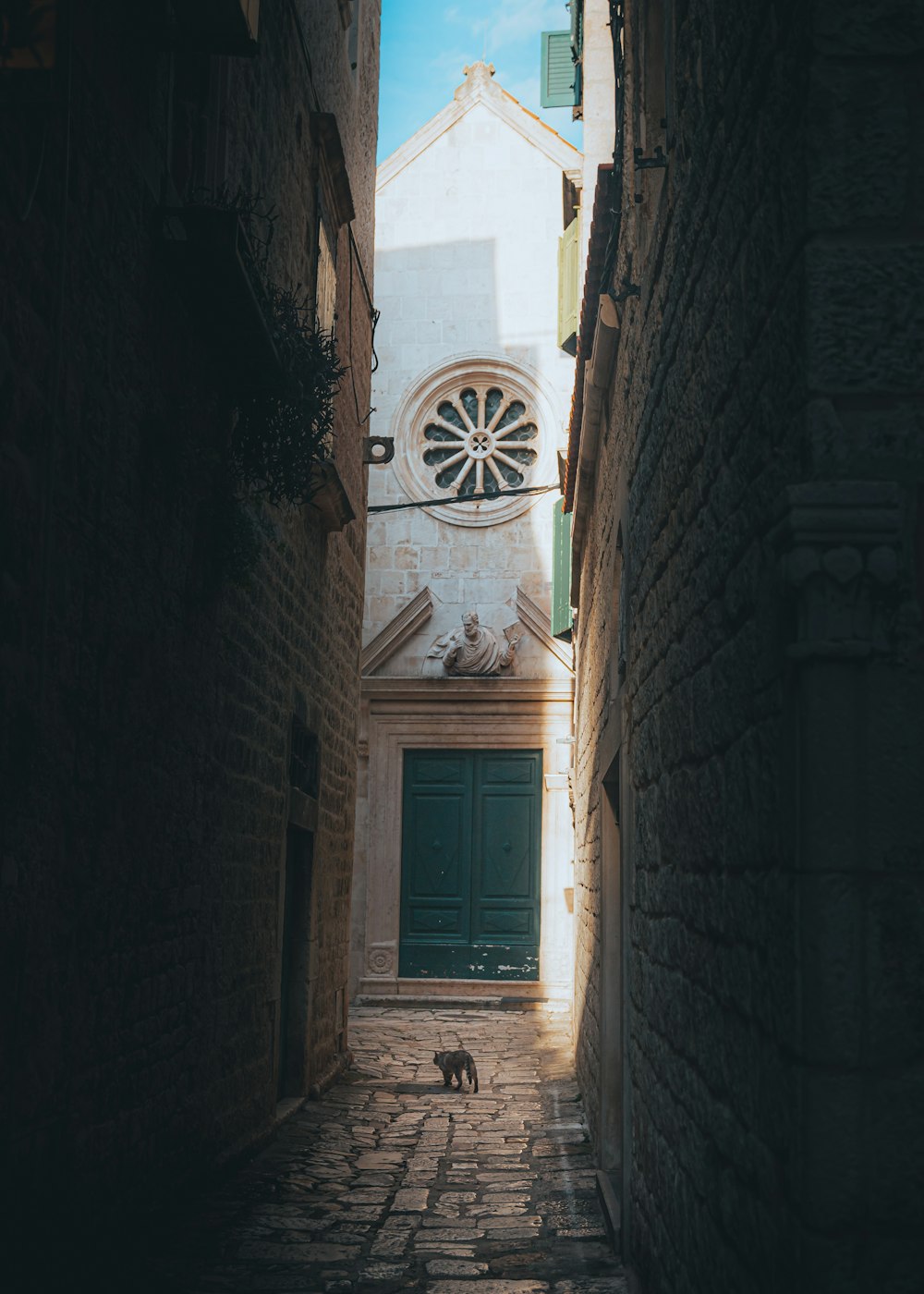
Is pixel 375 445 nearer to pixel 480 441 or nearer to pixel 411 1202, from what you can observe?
pixel 480 441

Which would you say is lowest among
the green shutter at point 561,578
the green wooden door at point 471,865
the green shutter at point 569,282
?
the green wooden door at point 471,865

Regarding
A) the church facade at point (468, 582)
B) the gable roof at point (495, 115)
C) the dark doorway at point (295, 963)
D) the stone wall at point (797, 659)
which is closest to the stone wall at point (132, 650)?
the dark doorway at point (295, 963)

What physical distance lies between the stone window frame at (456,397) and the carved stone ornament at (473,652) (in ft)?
6.26

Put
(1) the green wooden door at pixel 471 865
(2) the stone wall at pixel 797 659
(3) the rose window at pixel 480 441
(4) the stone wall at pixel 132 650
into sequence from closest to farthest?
1. (2) the stone wall at pixel 797 659
2. (4) the stone wall at pixel 132 650
3. (1) the green wooden door at pixel 471 865
4. (3) the rose window at pixel 480 441

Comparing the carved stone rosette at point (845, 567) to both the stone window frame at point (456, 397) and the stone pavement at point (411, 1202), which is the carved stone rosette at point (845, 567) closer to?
the stone pavement at point (411, 1202)

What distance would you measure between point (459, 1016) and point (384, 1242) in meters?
9.46

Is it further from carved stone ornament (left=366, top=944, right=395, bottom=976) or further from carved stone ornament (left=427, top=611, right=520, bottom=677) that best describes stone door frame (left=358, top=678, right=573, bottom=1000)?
carved stone ornament (left=427, top=611, right=520, bottom=677)

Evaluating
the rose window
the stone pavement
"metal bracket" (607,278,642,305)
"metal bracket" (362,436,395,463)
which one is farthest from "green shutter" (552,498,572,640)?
"metal bracket" (607,278,642,305)

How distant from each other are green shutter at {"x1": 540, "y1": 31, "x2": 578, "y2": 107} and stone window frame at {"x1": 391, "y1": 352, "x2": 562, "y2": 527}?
379 cm

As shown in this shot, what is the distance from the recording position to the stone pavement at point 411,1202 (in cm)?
491

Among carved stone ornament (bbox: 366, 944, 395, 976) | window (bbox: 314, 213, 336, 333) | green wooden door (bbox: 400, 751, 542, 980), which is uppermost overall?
window (bbox: 314, 213, 336, 333)

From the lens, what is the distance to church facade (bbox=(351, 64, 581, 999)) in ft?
54.5

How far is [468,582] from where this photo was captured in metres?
17.9

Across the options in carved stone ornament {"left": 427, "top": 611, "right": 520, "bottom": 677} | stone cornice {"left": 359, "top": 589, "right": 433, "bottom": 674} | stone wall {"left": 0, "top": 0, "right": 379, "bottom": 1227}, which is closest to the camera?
stone wall {"left": 0, "top": 0, "right": 379, "bottom": 1227}
